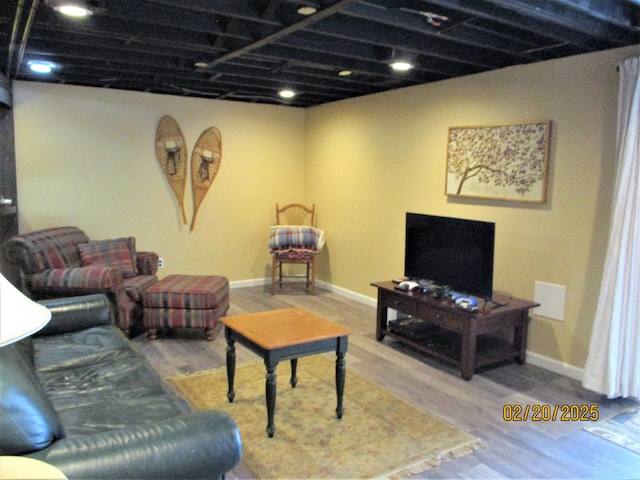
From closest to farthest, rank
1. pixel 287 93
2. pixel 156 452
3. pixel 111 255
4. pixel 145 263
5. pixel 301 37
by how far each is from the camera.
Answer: pixel 156 452
pixel 301 37
pixel 111 255
pixel 145 263
pixel 287 93

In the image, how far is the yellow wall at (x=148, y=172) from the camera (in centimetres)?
511

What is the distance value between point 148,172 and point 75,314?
2777 mm

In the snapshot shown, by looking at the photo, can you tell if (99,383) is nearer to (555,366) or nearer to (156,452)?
(156,452)

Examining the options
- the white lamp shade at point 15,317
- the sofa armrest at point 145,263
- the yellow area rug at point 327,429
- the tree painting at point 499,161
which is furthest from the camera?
the sofa armrest at point 145,263

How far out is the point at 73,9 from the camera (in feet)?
8.82

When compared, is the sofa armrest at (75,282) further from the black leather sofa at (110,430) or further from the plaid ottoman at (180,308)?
A: the black leather sofa at (110,430)

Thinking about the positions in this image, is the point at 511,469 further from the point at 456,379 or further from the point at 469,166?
the point at 469,166

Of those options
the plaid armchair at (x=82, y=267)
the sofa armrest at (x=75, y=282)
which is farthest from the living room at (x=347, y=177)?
the sofa armrest at (x=75, y=282)

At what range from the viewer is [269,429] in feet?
9.04

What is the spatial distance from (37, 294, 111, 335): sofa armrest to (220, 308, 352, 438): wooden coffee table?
0.86m

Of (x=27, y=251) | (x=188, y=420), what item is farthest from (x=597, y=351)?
(x=27, y=251)

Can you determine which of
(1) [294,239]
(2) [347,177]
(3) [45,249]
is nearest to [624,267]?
(2) [347,177]

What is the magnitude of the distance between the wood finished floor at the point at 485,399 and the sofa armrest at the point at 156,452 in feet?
2.84

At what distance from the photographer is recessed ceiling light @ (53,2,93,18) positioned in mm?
2646
